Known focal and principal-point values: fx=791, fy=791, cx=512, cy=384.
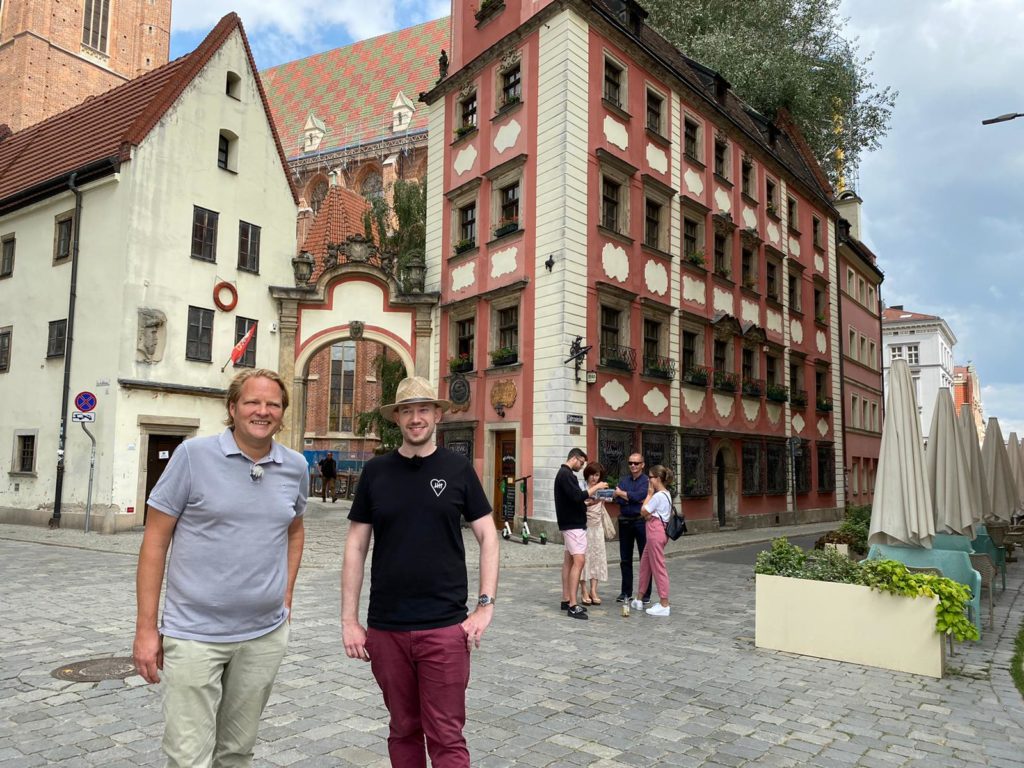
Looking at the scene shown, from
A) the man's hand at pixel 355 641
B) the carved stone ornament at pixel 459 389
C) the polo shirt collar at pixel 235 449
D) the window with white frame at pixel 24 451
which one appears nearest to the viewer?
the polo shirt collar at pixel 235 449

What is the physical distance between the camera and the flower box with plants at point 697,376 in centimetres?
2169

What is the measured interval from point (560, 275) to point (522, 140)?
13.4 feet

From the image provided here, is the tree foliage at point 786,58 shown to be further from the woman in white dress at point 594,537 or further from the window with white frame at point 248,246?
the woman in white dress at point 594,537

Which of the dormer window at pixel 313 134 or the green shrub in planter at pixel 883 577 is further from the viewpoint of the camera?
the dormer window at pixel 313 134

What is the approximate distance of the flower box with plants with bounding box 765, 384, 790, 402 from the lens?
25688 mm

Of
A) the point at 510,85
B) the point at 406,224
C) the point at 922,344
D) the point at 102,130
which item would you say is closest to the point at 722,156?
the point at 510,85

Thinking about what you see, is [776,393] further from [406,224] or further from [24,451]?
[24,451]

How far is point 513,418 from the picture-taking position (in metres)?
19.2

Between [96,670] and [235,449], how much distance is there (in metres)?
4.10

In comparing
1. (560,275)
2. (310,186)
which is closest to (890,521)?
(560,275)

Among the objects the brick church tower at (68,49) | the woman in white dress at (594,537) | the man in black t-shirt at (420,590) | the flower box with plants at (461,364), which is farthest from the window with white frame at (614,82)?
the brick church tower at (68,49)

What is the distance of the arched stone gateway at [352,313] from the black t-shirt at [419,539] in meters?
18.8

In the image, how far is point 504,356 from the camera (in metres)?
19.6

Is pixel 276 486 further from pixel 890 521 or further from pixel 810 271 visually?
pixel 810 271
